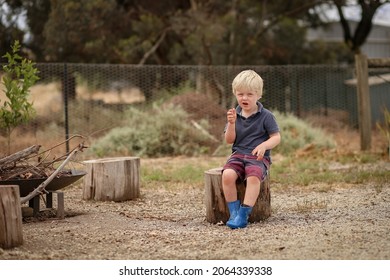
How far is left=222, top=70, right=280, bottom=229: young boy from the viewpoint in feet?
18.5

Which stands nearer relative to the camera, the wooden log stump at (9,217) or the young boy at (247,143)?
the wooden log stump at (9,217)

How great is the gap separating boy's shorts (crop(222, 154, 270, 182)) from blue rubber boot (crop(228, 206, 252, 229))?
0.90 ft

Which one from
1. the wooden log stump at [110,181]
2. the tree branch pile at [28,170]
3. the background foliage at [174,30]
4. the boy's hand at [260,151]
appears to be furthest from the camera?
the background foliage at [174,30]

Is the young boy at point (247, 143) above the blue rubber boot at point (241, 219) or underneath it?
above

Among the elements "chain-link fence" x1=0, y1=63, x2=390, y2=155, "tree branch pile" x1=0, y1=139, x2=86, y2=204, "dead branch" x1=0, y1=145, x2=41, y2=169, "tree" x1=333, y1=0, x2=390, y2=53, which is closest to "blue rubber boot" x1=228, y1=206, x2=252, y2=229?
"tree branch pile" x1=0, y1=139, x2=86, y2=204

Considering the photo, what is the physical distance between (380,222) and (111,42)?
11.6 meters

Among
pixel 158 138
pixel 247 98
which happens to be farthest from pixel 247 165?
pixel 158 138

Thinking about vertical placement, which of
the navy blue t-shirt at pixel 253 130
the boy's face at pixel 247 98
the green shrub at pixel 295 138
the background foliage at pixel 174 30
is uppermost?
the background foliage at pixel 174 30

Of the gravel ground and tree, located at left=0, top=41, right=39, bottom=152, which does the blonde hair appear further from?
tree, located at left=0, top=41, right=39, bottom=152

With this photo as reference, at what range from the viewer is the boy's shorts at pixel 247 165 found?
5676 mm

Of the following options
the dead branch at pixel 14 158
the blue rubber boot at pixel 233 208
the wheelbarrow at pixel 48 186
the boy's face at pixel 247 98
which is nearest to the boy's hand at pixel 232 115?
the boy's face at pixel 247 98

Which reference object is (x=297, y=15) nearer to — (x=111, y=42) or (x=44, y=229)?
(x=111, y=42)

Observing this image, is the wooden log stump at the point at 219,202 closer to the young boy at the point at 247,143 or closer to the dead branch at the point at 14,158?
the young boy at the point at 247,143
